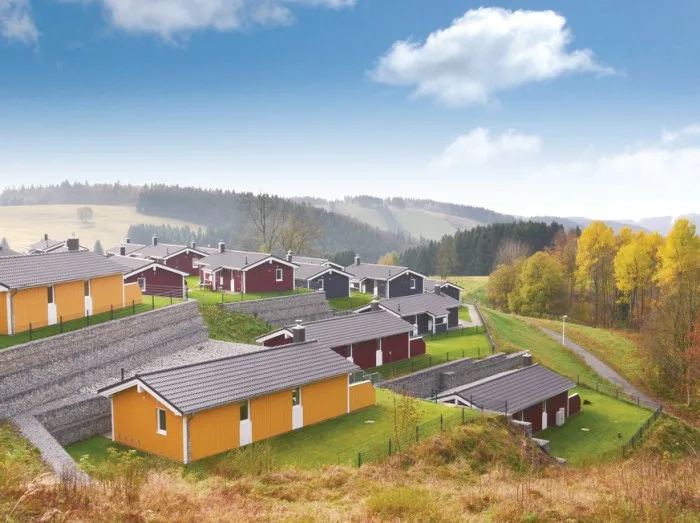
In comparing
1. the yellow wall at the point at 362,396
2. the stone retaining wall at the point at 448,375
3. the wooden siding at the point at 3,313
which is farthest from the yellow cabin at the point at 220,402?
the stone retaining wall at the point at 448,375

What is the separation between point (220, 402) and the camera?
2003 cm

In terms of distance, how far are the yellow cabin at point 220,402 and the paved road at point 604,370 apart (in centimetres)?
2713

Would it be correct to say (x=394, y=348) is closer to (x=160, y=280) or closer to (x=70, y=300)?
(x=160, y=280)

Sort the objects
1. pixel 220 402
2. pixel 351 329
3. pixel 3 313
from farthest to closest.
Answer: pixel 351 329 → pixel 3 313 → pixel 220 402

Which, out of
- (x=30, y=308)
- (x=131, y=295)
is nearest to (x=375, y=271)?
(x=131, y=295)

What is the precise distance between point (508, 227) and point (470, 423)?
7926 cm

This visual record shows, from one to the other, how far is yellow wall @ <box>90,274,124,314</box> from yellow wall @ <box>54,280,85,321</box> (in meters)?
0.71

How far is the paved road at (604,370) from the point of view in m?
42.9

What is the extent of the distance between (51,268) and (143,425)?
35.8ft

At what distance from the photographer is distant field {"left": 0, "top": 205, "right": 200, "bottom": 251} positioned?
12962cm

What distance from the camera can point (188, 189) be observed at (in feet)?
585

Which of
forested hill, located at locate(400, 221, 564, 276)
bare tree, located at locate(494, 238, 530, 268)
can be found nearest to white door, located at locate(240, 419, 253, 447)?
bare tree, located at locate(494, 238, 530, 268)

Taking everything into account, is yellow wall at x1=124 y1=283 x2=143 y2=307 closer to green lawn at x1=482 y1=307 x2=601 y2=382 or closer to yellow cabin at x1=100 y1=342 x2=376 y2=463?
yellow cabin at x1=100 y1=342 x2=376 y2=463

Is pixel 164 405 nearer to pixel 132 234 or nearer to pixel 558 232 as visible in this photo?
pixel 558 232
